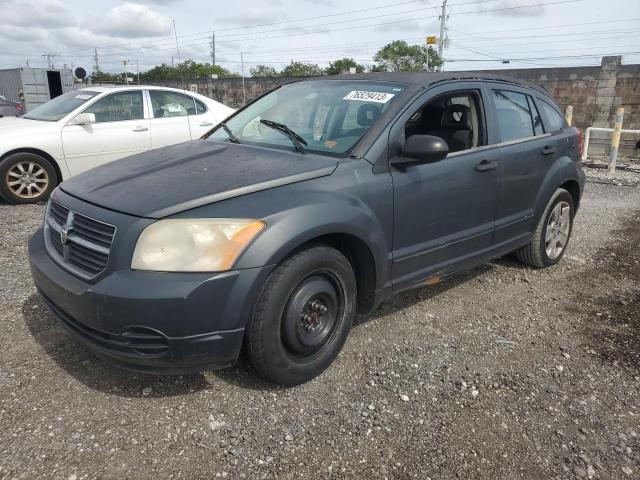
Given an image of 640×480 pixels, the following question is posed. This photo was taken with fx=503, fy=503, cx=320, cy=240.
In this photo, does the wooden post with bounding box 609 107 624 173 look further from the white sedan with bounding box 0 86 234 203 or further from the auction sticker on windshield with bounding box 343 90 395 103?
the auction sticker on windshield with bounding box 343 90 395 103

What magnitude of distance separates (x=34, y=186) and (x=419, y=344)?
5.76 m

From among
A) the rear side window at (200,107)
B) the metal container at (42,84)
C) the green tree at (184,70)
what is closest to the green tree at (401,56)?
the green tree at (184,70)

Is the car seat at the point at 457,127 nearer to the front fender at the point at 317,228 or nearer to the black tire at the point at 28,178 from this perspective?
the front fender at the point at 317,228

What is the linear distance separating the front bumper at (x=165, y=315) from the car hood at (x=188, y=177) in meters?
0.36

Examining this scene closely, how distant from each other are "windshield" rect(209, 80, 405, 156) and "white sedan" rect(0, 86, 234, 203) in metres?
3.79

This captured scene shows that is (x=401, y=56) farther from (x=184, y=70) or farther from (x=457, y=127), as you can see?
(x=457, y=127)


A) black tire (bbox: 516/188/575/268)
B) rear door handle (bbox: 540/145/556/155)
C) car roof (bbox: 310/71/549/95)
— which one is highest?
car roof (bbox: 310/71/549/95)

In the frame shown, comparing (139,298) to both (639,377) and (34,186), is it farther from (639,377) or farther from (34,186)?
(34,186)

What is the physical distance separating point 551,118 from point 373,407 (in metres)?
3.29

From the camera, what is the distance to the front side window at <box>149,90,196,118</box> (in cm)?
746

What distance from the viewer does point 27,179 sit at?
6625mm

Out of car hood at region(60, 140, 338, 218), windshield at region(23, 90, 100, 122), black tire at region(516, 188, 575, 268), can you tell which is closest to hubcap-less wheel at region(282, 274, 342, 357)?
car hood at region(60, 140, 338, 218)

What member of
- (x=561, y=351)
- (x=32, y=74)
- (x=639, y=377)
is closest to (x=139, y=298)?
(x=561, y=351)

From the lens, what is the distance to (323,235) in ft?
8.91
